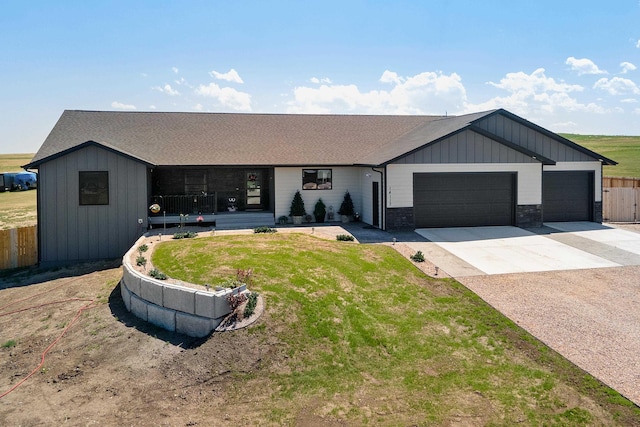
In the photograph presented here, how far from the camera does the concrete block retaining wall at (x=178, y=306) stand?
8.90 metres

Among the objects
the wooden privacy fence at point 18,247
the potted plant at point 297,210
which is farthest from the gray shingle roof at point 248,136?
the wooden privacy fence at point 18,247

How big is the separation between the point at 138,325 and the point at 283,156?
42.2 feet

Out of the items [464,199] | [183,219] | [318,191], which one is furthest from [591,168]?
[183,219]

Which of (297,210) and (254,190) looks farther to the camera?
(254,190)

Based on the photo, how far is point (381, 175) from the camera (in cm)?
1911

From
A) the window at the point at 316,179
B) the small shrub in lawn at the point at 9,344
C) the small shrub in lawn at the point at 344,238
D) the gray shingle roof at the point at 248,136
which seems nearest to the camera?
the small shrub in lawn at the point at 9,344

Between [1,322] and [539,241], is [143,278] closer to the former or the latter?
[1,322]

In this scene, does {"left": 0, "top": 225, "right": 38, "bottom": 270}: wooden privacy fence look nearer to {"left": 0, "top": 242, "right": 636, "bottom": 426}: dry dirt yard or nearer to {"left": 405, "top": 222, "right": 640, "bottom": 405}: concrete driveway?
{"left": 0, "top": 242, "right": 636, "bottom": 426}: dry dirt yard

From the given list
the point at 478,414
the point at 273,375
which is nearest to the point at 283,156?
the point at 273,375

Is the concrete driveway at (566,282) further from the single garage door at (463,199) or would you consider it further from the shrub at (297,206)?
the shrub at (297,206)

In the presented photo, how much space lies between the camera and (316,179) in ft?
71.1

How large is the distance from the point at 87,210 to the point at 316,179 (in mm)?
10039

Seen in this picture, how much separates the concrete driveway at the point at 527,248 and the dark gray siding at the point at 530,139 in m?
3.41

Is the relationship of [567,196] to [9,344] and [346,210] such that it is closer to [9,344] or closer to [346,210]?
[346,210]
